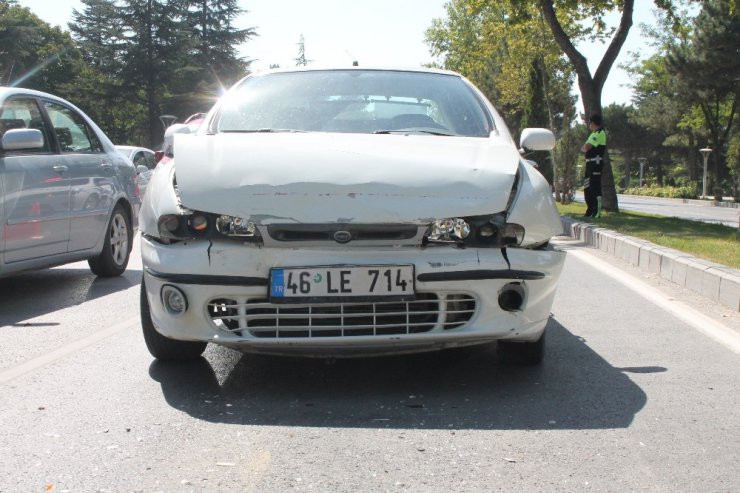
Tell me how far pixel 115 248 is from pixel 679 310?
4.86 meters

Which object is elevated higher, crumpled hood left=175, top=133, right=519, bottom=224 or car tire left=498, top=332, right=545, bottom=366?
crumpled hood left=175, top=133, right=519, bottom=224

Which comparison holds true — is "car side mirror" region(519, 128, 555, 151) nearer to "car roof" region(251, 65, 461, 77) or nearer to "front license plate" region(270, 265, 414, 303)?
"car roof" region(251, 65, 461, 77)


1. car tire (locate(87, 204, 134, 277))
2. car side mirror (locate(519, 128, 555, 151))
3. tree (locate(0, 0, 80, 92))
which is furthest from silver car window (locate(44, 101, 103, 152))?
tree (locate(0, 0, 80, 92))

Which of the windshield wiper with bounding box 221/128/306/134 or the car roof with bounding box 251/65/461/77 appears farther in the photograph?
the car roof with bounding box 251/65/461/77

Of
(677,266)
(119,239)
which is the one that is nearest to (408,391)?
(677,266)

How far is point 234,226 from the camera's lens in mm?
3939

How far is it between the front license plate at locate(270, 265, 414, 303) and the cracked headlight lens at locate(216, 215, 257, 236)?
217 millimetres

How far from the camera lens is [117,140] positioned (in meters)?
65.5

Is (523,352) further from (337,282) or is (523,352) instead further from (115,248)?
(115,248)

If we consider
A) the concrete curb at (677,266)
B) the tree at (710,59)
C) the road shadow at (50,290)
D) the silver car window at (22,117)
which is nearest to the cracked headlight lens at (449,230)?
the road shadow at (50,290)

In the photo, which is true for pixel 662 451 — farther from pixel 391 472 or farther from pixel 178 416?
pixel 178 416

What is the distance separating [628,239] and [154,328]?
7.58m

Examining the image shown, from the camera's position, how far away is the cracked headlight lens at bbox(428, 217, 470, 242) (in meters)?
3.95

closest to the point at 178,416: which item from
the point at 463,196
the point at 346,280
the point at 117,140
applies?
the point at 346,280
